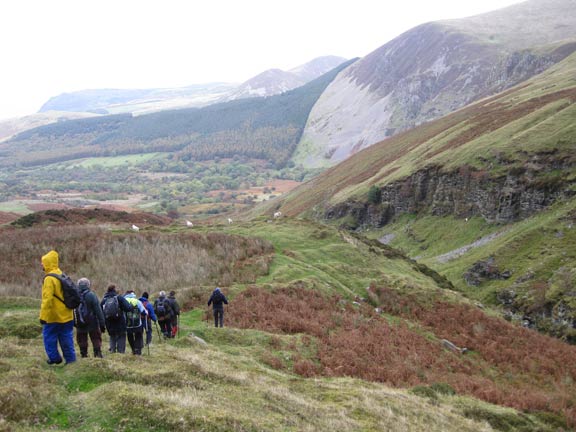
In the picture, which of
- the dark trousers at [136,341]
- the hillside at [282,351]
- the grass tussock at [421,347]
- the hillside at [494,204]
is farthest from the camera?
the hillside at [494,204]

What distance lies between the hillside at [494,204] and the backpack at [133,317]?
31.0m

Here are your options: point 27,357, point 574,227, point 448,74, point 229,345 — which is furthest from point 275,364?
point 448,74

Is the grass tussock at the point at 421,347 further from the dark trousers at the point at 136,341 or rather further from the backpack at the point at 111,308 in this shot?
the backpack at the point at 111,308

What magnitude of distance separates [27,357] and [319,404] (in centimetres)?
891

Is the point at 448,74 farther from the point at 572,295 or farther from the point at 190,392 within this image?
the point at 190,392

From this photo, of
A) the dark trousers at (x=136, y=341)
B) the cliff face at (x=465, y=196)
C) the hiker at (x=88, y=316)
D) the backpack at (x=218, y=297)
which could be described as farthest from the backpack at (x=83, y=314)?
the cliff face at (x=465, y=196)

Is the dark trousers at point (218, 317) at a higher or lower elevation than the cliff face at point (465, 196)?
higher

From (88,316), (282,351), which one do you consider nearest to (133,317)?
(88,316)

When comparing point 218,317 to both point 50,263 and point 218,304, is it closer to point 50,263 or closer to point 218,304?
point 218,304

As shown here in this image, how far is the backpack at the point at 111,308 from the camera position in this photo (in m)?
13.9

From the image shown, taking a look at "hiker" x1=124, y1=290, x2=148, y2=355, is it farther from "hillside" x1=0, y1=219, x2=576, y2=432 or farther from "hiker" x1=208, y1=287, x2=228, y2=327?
"hiker" x1=208, y1=287, x2=228, y2=327

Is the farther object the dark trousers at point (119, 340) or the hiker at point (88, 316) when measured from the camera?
the dark trousers at point (119, 340)

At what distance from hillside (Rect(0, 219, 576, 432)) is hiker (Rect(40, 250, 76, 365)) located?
19.7 inches

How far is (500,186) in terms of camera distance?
54312 millimetres
